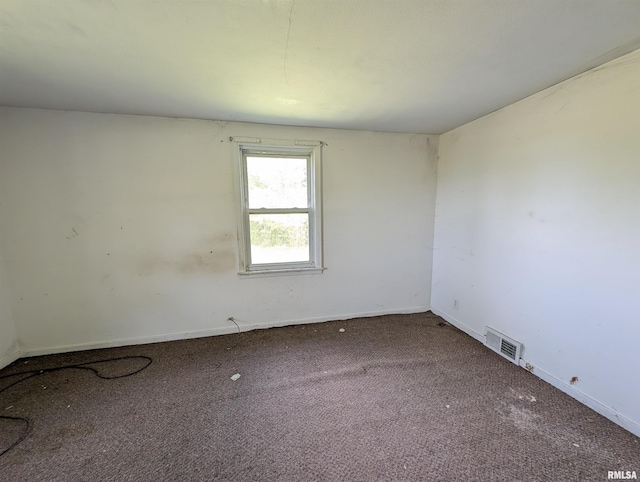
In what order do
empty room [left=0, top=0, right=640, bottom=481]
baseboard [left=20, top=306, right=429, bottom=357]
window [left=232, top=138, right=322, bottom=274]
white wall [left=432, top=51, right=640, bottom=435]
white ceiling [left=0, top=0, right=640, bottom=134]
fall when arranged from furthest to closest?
1. window [left=232, top=138, right=322, bottom=274]
2. baseboard [left=20, top=306, right=429, bottom=357]
3. white wall [left=432, top=51, right=640, bottom=435]
4. empty room [left=0, top=0, right=640, bottom=481]
5. white ceiling [left=0, top=0, right=640, bottom=134]

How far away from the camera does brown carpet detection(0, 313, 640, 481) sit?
131cm

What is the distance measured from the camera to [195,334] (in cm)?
265

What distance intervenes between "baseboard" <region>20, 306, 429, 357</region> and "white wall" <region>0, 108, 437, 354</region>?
2 cm

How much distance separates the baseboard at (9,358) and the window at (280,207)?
202 cm

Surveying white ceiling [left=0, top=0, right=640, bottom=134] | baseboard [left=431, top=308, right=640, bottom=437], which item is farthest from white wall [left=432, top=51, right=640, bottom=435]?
white ceiling [left=0, top=0, right=640, bottom=134]

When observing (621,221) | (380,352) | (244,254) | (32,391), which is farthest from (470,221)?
(32,391)

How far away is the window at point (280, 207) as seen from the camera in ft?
8.71

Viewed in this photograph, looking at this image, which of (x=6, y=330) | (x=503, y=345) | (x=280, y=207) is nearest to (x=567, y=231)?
(x=503, y=345)

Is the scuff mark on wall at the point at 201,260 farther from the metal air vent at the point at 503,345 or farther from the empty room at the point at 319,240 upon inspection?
the metal air vent at the point at 503,345

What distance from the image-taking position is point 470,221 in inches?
102

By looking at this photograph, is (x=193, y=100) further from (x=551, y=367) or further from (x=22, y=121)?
(x=551, y=367)

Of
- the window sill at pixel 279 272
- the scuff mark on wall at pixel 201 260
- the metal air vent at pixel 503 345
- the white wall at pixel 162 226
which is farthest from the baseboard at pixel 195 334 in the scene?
the metal air vent at pixel 503 345

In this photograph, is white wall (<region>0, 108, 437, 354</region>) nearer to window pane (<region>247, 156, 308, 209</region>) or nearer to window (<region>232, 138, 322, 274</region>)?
window (<region>232, 138, 322, 274</region>)

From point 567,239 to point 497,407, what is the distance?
4.06 ft
